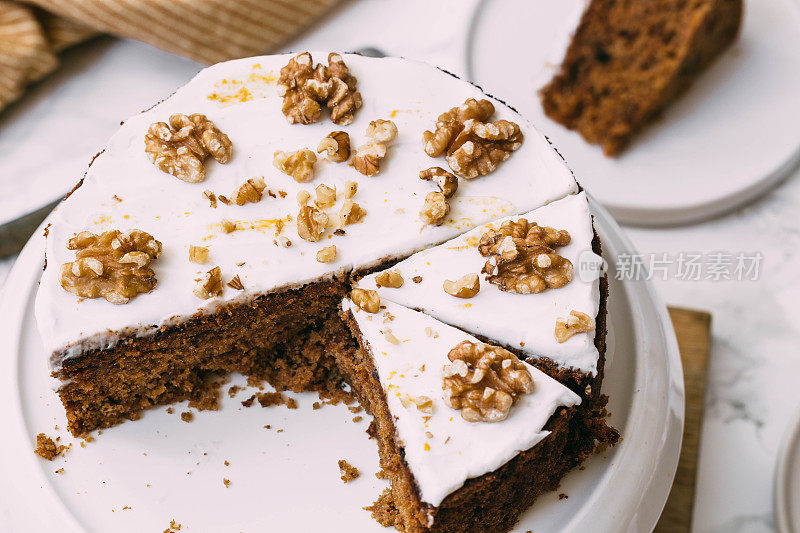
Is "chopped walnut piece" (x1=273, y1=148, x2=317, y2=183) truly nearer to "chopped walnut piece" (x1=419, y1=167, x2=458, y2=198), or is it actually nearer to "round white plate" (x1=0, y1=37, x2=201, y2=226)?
"chopped walnut piece" (x1=419, y1=167, x2=458, y2=198)

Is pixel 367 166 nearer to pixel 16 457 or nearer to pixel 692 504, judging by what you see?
pixel 16 457

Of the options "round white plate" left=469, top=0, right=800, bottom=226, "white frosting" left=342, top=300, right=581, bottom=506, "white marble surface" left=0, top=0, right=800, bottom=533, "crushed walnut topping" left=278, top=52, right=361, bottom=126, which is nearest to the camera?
"white frosting" left=342, top=300, right=581, bottom=506

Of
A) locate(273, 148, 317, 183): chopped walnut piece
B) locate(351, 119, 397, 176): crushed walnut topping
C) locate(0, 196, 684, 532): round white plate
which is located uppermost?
locate(351, 119, 397, 176): crushed walnut topping

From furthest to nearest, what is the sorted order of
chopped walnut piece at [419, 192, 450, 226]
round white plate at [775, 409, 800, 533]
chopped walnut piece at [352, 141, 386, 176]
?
round white plate at [775, 409, 800, 533], chopped walnut piece at [352, 141, 386, 176], chopped walnut piece at [419, 192, 450, 226]

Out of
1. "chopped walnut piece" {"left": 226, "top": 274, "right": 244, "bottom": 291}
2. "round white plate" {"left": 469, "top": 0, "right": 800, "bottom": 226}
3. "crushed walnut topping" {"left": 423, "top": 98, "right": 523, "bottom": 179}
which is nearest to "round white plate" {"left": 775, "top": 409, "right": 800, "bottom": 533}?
"round white plate" {"left": 469, "top": 0, "right": 800, "bottom": 226}

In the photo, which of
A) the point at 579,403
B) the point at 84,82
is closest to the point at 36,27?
the point at 84,82

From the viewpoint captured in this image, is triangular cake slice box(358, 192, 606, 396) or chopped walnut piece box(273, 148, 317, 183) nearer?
triangular cake slice box(358, 192, 606, 396)

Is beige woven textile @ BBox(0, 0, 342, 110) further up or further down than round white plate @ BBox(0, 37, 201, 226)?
further up
